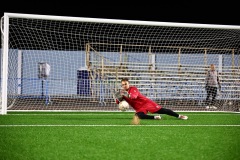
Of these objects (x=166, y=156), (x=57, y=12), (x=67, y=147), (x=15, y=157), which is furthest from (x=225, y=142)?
(x=57, y=12)

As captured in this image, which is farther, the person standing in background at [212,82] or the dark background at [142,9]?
the dark background at [142,9]

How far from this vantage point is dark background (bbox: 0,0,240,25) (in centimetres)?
1422

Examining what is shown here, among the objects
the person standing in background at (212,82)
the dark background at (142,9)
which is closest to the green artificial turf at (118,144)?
the person standing in background at (212,82)

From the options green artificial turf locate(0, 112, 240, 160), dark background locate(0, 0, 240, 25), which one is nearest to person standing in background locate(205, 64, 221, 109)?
dark background locate(0, 0, 240, 25)

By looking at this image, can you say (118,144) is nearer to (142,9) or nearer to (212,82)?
(212,82)

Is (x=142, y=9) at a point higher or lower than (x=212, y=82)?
higher

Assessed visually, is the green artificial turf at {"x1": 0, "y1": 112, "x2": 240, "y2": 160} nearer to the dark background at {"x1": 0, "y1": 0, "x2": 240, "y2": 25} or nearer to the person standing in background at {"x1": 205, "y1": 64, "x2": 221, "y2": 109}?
the person standing in background at {"x1": 205, "y1": 64, "x2": 221, "y2": 109}

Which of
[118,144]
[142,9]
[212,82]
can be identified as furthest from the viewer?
[142,9]

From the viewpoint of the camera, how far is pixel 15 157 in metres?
3.26

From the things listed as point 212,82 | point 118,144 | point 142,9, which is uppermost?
point 142,9

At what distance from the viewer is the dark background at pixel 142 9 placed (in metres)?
14.2

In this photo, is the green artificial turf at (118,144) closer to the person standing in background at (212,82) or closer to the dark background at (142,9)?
the person standing in background at (212,82)

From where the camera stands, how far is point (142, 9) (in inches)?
585

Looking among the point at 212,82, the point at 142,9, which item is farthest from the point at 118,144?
the point at 142,9
